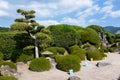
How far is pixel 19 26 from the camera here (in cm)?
2252

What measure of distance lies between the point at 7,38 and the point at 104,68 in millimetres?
9247

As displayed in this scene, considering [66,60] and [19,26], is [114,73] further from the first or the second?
[19,26]

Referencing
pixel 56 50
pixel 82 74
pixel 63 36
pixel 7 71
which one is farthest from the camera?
pixel 63 36

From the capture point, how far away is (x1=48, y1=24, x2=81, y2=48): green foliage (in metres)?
31.5

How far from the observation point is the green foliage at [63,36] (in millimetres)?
31547

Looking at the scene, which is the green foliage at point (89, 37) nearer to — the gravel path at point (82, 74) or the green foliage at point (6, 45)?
the green foliage at point (6, 45)

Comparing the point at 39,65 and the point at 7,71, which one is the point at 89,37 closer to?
the point at 39,65

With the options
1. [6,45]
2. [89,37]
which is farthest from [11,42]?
[89,37]

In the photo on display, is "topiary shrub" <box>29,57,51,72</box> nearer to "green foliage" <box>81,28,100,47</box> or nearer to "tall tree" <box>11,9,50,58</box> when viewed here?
"tall tree" <box>11,9,50,58</box>

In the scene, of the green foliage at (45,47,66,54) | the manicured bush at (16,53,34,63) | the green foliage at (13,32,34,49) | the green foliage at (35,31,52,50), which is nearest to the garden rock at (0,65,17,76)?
the manicured bush at (16,53,34,63)

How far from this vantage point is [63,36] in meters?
32.0

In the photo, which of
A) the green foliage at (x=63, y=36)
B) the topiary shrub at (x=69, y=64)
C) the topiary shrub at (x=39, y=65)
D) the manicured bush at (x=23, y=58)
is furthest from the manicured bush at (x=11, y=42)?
the green foliage at (x=63, y=36)

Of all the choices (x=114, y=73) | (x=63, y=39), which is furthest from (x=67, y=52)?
(x=114, y=73)

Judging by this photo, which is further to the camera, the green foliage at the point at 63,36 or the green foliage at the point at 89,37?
the green foliage at the point at 89,37
